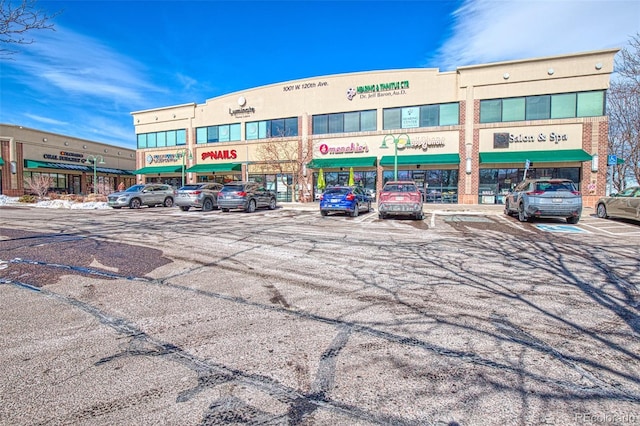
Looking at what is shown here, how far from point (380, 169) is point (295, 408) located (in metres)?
25.8

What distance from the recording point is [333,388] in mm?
2498

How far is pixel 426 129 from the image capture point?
85.1 feet

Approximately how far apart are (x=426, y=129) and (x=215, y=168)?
755 inches

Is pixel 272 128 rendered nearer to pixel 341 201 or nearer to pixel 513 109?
pixel 341 201

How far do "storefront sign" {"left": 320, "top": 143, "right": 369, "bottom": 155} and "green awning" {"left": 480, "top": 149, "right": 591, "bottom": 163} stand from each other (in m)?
8.79

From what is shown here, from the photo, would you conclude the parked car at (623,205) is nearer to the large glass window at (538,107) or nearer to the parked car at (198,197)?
the large glass window at (538,107)

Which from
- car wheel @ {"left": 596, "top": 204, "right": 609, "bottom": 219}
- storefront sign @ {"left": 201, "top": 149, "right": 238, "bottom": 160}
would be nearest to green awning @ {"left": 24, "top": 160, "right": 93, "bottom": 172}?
storefront sign @ {"left": 201, "top": 149, "right": 238, "bottom": 160}

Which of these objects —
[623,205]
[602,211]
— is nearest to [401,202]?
[623,205]

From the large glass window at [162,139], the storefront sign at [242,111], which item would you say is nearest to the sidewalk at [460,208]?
the storefront sign at [242,111]

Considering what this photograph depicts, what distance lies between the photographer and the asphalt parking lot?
7.52 feet

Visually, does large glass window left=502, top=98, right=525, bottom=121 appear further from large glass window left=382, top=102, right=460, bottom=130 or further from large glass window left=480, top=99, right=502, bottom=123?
large glass window left=382, top=102, right=460, bottom=130

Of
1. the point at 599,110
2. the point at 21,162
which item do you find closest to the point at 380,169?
the point at 599,110

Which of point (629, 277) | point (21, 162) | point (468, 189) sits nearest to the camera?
point (629, 277)

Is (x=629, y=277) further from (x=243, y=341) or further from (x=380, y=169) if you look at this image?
(x=380, y=169)
